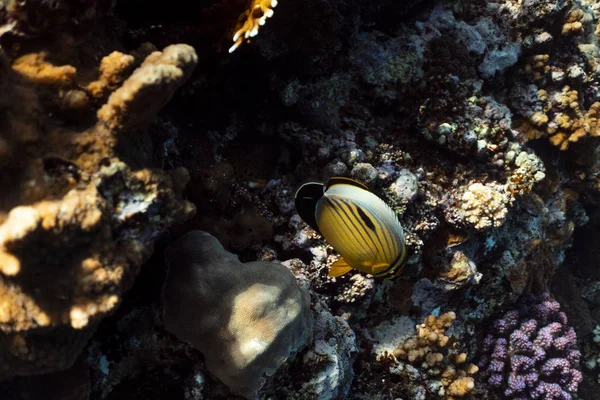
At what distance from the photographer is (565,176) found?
586 cm

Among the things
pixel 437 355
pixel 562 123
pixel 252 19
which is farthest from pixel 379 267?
pixel 562 123

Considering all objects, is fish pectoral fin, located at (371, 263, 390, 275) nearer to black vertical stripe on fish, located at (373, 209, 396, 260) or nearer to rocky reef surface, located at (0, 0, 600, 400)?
black vertical stripe on fish, located at (373, 209, 396, 260)

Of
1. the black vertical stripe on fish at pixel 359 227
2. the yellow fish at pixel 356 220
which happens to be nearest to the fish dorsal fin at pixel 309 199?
the yellow fish at pixel 356 220

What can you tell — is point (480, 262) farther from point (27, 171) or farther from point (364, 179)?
point (27, 171)

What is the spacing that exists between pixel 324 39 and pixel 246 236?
1755mm

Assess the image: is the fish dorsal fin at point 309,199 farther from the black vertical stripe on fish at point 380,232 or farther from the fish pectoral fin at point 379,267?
the fish pectoral fin at point 379,267

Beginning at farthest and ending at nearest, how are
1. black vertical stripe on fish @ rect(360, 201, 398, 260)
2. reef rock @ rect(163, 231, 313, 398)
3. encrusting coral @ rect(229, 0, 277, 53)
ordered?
encrusting coral @ rect(229, 0, 277, 53) < reef rock @ rect(163, 231, 313, 398) < black vertical stripe on fish @ rect(360, 201, 398, 260)

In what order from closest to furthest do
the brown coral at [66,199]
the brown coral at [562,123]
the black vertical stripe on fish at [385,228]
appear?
the brown coral at [66,199], the black vertical stripe on fish at [385,228], the brown coral at [562,123]

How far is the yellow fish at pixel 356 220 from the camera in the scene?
2.24m

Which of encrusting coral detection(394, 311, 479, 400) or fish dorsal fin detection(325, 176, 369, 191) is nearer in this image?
fish dorsal fin detection(325, 176, 369, 191)

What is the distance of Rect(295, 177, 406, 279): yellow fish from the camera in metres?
2.24

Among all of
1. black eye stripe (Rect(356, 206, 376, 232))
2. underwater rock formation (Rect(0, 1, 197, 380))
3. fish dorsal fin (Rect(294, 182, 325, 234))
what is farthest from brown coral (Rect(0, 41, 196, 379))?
black eye stripe (Rect(356, 206, 376, 232))

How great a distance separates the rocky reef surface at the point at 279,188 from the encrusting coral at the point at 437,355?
0.02 m

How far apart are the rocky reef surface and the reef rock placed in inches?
0.5
